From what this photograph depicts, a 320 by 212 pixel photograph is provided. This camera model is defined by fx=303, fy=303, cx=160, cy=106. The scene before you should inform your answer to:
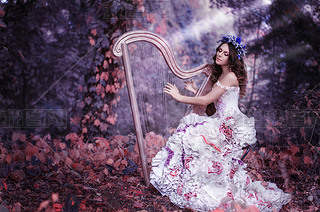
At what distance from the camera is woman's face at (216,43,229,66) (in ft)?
6.91

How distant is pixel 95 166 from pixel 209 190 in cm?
108

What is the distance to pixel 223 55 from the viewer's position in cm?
211

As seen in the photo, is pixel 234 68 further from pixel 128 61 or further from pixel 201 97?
pixel 128 61

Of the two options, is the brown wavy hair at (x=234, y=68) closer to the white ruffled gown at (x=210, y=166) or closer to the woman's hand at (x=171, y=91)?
the white ruffled gown at (x=210, y=166)

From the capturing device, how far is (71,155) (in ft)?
8.75

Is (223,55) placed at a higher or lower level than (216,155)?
higher

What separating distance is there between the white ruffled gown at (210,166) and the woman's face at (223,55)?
15 centimetres

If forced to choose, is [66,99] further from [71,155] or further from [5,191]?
[5,191]

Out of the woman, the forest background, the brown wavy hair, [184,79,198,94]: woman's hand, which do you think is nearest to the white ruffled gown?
the woman

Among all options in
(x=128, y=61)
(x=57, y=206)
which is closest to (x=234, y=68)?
(x=128, y=61)

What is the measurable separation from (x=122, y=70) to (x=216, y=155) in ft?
6.48

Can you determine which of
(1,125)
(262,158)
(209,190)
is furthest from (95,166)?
(1,125)

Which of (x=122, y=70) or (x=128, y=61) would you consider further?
(x=122, y=70)

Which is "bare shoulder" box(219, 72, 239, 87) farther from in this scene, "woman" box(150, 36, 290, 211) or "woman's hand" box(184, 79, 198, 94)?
"woman's hand" box(184, 79, 198, 94)
